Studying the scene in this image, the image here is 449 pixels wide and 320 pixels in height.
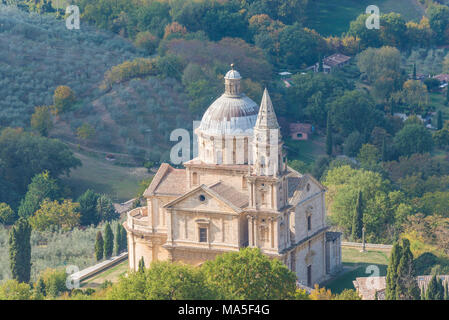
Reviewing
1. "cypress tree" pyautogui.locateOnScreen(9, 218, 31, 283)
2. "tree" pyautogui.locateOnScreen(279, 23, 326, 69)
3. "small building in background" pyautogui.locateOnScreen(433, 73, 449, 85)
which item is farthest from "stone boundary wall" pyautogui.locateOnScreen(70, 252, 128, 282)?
"small building in background" pyautogui.locateOnScreen(433, 73, 449, 85)

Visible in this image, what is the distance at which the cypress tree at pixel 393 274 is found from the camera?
10219 centimetres

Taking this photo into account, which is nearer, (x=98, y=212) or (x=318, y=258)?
(x=318, y=258)

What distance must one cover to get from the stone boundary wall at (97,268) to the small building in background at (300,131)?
48.8 metres

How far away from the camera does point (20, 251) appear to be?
114688mm

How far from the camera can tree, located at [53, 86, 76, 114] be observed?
163250 millimetres

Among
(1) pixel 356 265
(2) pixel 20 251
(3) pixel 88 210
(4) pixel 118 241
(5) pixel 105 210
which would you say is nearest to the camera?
(2) pixel 20 251

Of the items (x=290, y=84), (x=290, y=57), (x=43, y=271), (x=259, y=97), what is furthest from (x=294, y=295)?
(x=290, y=57)

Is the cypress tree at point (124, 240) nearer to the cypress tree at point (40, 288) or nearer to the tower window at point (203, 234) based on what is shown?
the cypress tree at point (40, 288)

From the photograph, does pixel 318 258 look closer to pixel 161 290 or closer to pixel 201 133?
pixel 201 133

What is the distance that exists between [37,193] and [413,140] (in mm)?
45752

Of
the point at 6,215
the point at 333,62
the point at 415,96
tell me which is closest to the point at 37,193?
the point at 6,215

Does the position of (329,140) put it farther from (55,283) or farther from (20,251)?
(55,283)

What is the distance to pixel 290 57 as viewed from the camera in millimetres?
191875
